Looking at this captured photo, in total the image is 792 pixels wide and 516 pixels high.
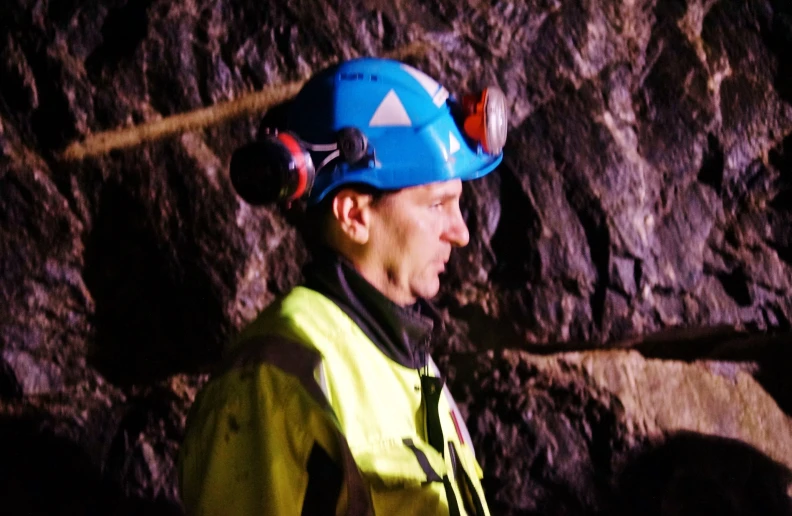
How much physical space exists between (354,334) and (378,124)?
1.55ft

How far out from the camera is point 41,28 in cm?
198

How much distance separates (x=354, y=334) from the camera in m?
1.35

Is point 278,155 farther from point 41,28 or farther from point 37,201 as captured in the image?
point 41,28

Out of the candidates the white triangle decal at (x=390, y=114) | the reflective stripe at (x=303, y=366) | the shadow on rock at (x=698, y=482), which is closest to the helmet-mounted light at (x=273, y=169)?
the white triangle decal at (x=390, y=114)

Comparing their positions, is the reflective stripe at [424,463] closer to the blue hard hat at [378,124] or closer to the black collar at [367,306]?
the black collar at [367,306]

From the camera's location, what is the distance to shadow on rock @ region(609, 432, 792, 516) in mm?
2072

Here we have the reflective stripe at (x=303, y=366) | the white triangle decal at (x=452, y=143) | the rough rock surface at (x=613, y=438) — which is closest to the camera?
the reflective stripe at (x=303, y=366)

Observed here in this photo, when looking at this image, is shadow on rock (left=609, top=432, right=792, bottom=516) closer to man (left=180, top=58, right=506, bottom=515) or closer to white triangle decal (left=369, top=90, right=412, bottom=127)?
man (left=180, top=58, right=506, bottom=515)

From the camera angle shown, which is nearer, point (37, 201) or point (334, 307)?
point (334, 307)

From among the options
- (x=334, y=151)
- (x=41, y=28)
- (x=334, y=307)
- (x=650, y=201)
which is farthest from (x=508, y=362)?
(x=41, y=28)

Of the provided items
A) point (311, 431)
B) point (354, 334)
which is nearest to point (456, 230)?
point (354, 334)

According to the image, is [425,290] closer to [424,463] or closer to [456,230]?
[456,230]

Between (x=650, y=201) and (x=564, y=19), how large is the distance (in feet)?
2.37

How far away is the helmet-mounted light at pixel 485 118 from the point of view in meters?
1.51
